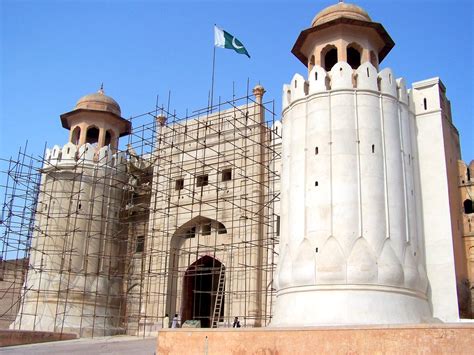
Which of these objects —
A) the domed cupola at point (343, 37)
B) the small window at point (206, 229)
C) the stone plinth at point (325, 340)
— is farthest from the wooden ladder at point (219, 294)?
the domed cupola at point (343, 37)

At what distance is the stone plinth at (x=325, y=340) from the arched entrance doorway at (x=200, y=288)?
6.66 m

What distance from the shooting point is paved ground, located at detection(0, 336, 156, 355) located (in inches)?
574

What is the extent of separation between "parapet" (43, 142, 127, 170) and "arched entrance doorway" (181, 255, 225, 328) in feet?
17.0

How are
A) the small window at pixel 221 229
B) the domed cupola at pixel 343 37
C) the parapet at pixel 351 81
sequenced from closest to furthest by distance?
the parapet at pixel 351 81 → the domed cupola at pixel 343 37 → the small window at pixel 221 229

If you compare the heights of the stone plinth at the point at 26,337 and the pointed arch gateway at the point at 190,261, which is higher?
the pointed arch gateway at the point at 190,261

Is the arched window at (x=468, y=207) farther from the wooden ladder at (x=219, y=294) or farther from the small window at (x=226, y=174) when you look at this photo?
the small window at (x=226, y=174)

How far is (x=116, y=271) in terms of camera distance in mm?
21109

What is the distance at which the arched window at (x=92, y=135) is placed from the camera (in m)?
22.8

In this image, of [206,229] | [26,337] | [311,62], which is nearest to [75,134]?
[206,229]

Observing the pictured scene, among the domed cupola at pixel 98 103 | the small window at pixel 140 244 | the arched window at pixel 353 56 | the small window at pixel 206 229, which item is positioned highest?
the domed cupola at pixel 98 103

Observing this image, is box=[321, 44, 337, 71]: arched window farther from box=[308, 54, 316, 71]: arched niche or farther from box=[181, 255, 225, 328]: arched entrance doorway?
box=[181, 255, 225, 328]: arched entrance doorway

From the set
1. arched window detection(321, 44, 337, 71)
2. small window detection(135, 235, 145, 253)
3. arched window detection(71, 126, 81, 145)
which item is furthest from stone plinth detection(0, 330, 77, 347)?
arched window detection(321, 44, 337, 71)

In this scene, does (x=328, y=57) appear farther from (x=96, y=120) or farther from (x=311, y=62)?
(x=96, y=120)

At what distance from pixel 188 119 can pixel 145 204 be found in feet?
11.4
